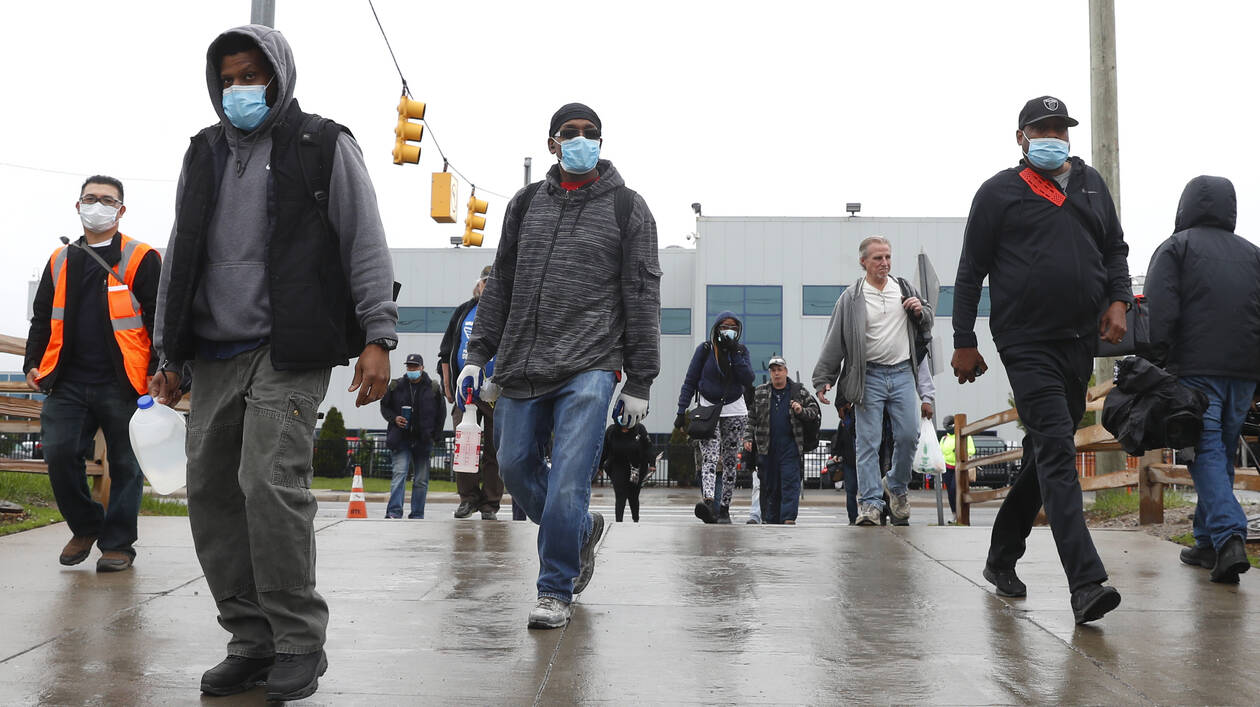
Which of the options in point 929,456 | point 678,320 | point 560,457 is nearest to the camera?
point 560,457

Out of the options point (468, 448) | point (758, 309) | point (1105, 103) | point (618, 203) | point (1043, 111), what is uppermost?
point (758, 309)

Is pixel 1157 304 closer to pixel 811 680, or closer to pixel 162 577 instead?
pixel 811 680

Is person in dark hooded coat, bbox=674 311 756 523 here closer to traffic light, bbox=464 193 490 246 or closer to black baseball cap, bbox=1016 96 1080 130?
black baseball cap, bbox=1016 96 1080 130

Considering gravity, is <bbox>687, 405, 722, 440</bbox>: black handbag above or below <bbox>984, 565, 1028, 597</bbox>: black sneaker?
above

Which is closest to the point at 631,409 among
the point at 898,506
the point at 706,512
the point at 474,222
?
the point at 898,506

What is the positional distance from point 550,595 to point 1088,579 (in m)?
1.99

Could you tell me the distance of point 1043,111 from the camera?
4.97 metres

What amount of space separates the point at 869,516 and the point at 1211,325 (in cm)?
306

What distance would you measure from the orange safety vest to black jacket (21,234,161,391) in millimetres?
20

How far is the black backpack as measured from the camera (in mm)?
4848

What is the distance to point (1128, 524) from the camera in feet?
28.3

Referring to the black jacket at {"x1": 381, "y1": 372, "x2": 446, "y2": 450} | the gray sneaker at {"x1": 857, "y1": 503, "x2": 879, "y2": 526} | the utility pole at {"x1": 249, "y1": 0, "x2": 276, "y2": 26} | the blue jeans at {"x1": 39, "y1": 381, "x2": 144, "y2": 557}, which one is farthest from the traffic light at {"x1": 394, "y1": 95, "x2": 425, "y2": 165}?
the blue jeans at {"x1": 39, "y1": 381, "x2": 144, "y2": 557}

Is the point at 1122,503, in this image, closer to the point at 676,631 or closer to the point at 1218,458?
the point at 1218,458

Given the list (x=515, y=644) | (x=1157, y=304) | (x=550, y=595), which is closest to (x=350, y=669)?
(x=515, y=644)
